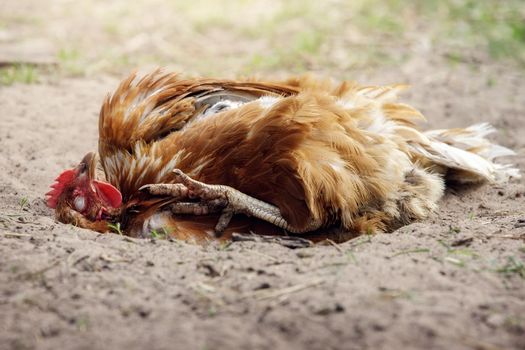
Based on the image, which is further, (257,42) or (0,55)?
(257,42)

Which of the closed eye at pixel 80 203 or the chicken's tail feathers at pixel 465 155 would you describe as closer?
the closed eye at pixel 80 203

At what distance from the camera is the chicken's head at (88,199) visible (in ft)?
12.6

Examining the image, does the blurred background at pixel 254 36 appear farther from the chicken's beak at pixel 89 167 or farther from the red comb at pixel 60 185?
the chicken's beak at pixel 89 167

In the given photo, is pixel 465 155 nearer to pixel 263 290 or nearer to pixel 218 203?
pixel 218 203

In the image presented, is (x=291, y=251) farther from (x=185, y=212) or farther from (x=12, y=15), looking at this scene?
(x=12, y=15)

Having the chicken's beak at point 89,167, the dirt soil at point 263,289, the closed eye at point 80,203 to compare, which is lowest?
the closed eye at point 80,203

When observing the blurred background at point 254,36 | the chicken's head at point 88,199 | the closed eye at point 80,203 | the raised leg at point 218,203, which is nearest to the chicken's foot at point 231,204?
the raised leg at point 218,203

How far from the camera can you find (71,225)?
12.4 feet

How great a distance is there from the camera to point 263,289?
9.36ft

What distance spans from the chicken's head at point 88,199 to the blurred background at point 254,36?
2929 millimetres

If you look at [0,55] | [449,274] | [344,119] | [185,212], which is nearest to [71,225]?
[185,212]

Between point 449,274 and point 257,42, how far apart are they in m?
5.87

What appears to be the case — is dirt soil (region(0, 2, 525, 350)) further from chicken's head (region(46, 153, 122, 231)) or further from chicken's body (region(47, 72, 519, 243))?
chicken's body (region(47, 72, 519, 243))

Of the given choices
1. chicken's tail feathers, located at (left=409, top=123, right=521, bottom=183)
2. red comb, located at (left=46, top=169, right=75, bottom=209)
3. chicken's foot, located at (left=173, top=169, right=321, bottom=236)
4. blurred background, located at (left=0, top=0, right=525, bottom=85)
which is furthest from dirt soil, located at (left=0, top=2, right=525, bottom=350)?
blurred background, located at (left=0, top=0, right=525, bottom=85)
